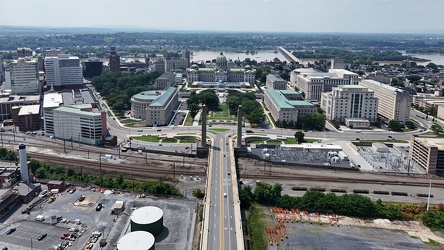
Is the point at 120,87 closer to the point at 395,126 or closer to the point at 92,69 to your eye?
the point at 92,69

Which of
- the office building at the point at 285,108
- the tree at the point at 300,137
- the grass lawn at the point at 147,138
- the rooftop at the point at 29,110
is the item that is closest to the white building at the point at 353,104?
the office building at the point at 285,108

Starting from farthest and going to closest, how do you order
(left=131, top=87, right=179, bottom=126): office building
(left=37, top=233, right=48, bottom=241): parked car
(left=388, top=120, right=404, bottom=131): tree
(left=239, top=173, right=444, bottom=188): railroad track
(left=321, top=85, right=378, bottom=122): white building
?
(left=321, top=85, right=378, bottom=122): white building → (left=131, top=87, right=179, bottom=126): office building → (left=388, top=120, right=404, bottom=131): tree → (left=239, top=173, right=444, bottom=188): railroad track → (left=37, top=233, right=48, bottom=241): parked car

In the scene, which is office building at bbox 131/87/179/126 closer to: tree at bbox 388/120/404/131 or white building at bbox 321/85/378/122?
white building at bbox 321/85/378/122

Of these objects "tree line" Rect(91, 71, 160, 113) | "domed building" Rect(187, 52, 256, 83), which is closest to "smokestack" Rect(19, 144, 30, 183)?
"tree line" Rect(91, 71, 160, 113)

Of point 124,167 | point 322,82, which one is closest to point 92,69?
point 322,82

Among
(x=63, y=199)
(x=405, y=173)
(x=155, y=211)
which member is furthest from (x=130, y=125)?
(x=405, y=173)

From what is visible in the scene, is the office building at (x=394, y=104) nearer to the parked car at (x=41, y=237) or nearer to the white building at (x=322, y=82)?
the white building at (x=322, y=82)

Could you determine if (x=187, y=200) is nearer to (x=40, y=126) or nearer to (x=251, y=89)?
(x=40, y=126)
